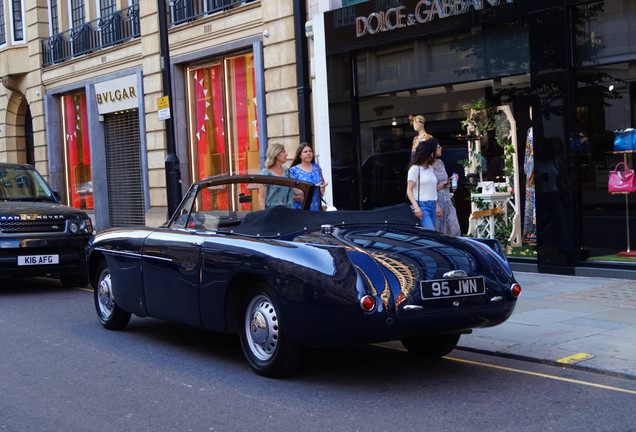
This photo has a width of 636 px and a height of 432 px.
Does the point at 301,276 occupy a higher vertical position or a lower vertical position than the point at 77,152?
lower

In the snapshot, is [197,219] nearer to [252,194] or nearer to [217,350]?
[252,194]

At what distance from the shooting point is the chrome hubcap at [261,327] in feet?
19.8

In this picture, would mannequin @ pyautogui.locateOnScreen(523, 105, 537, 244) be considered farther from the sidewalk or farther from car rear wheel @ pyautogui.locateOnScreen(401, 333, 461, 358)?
car rear wheel @ pyautogui.locateOnScreen(401, 333, 461, 358)

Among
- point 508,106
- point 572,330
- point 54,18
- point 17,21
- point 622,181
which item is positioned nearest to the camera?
point 572,330

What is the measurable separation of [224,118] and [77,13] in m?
8.17

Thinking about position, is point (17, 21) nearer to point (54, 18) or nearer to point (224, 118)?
point (54, 18)

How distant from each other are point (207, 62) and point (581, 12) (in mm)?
9484

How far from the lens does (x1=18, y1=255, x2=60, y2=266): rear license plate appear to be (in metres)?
11.1

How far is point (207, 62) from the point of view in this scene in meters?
18.6

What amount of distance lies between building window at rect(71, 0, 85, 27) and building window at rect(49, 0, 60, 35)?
80 cm

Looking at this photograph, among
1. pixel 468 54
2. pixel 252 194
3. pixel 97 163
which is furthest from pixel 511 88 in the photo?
pixel 97 163

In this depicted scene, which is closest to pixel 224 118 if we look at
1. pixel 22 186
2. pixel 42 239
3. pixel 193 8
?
pixel 193 8

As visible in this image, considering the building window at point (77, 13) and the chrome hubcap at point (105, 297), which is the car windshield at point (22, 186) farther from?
the building window at point (77, 13)

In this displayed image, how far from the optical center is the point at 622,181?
429 inches
